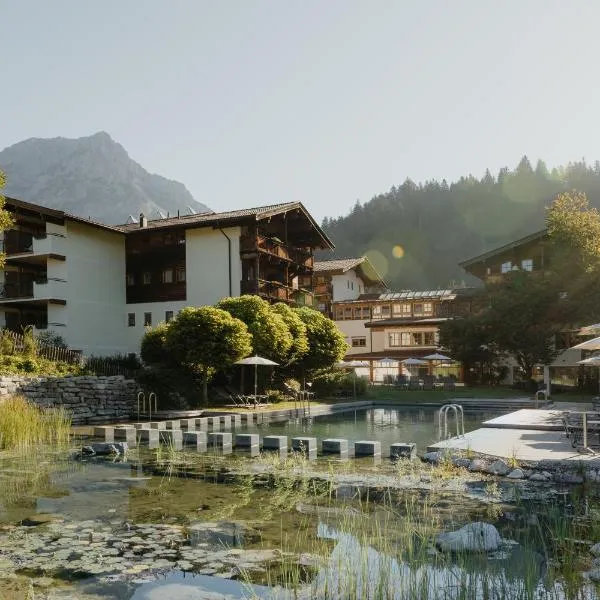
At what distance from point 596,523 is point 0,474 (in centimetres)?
973

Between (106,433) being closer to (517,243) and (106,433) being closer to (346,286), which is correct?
(517,243)

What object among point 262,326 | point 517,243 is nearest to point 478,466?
point 262,326

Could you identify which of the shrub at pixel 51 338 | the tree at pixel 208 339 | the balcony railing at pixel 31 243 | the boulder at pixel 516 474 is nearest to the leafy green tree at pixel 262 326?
the tree at pixel 208 339

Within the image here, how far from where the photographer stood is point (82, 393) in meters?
22.6

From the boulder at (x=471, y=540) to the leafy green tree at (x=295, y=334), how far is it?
21038 millimetres

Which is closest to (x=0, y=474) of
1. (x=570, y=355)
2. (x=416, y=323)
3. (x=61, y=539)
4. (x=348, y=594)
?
(x=61, y=539)

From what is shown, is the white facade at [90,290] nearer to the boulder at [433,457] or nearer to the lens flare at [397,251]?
the boulder at [433,457]

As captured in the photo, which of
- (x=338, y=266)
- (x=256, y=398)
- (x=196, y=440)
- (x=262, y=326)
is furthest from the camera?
(x=338, y=266)

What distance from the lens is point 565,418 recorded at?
1353cm

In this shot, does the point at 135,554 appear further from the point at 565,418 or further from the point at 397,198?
the point at 397,198

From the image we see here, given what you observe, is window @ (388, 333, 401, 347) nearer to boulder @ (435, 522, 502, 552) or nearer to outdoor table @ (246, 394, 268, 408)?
outdoor table @ (246, 394, 268, 408)

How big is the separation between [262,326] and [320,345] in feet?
14.7

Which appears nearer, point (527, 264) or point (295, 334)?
point (295, 334)

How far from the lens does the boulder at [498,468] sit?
11.1 m
